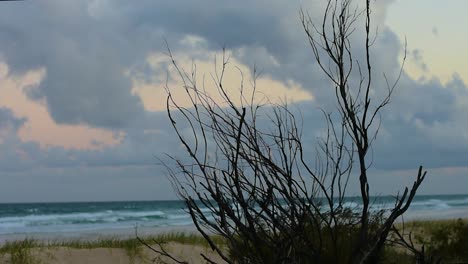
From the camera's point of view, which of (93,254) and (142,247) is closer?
(93,254)

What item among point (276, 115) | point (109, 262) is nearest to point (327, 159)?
point (276, 115)

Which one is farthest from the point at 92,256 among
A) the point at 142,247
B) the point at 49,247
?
the point at 142,247

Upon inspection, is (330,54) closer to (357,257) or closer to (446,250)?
(357,257)

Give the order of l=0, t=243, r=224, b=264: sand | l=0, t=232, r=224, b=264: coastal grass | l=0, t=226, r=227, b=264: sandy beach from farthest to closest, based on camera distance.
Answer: l=0, t=243, r=224, b=264: sand < l=0, t=226, r=227, b=264: sandy beach < l=0, t=232, r=224, b=264: coastal grass

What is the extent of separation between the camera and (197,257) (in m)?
11.9

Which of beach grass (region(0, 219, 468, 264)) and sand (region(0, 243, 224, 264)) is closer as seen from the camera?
beach grass (region(0, 219, 468, 264))

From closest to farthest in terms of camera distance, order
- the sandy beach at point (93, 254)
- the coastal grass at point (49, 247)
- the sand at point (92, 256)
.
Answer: the coastal grass at point (49, 247) → the sandy beach at point (93, 254) → the sand at point (92, 256)

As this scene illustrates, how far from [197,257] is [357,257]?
7.47 metres

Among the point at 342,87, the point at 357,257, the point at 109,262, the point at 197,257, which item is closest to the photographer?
the point at 342,87

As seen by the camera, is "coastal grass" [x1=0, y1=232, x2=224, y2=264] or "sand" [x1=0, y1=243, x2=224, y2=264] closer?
Answer: "coastal grass" [x1=0, y1=232, x2=224, y2=264]

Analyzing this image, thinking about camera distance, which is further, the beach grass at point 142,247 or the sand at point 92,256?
the sand at point 92,256

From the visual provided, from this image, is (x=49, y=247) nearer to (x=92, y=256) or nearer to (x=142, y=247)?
(x=92, y=256)

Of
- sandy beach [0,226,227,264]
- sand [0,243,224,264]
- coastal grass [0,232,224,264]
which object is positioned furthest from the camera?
sand [0,243,224,264]

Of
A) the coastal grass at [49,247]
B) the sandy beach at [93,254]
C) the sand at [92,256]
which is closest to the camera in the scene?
the coastal grass at [49,247]
